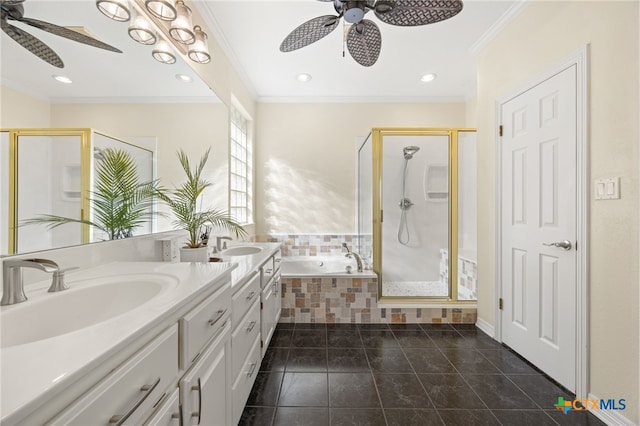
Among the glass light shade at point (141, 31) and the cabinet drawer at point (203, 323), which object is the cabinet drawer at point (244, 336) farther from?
the glass light shade at point (141, 31)

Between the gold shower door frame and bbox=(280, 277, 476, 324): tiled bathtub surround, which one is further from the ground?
the gold shower door frame

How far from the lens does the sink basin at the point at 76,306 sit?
26.8 inches

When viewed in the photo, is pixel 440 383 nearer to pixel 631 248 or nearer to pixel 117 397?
pixel 631 248

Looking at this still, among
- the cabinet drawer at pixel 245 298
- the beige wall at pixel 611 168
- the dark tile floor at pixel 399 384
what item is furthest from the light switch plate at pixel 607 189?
the cabinet drawer at pixel 245 298

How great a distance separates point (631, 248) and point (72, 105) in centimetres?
251

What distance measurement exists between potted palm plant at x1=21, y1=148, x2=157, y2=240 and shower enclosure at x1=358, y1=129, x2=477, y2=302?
6.62 ft

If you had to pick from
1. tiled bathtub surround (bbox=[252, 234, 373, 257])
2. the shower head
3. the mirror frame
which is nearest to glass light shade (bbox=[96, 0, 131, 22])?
the mirror frame

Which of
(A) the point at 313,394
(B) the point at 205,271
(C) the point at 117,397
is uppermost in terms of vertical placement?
(B) the point at 205,271

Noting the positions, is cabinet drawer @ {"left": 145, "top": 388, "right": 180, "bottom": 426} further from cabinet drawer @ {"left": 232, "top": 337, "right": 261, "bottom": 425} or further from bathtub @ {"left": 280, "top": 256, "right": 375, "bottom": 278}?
bathtub @ {"left": 280, "top": 256, "right": 375, "bottom": 278}

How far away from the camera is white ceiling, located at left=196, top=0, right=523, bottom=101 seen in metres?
2.04

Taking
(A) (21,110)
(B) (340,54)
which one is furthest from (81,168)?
(B) (340,54)

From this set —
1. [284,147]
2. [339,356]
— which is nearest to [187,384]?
[339,356]

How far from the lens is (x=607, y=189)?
4.55 ft

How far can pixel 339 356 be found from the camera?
2.00 m
